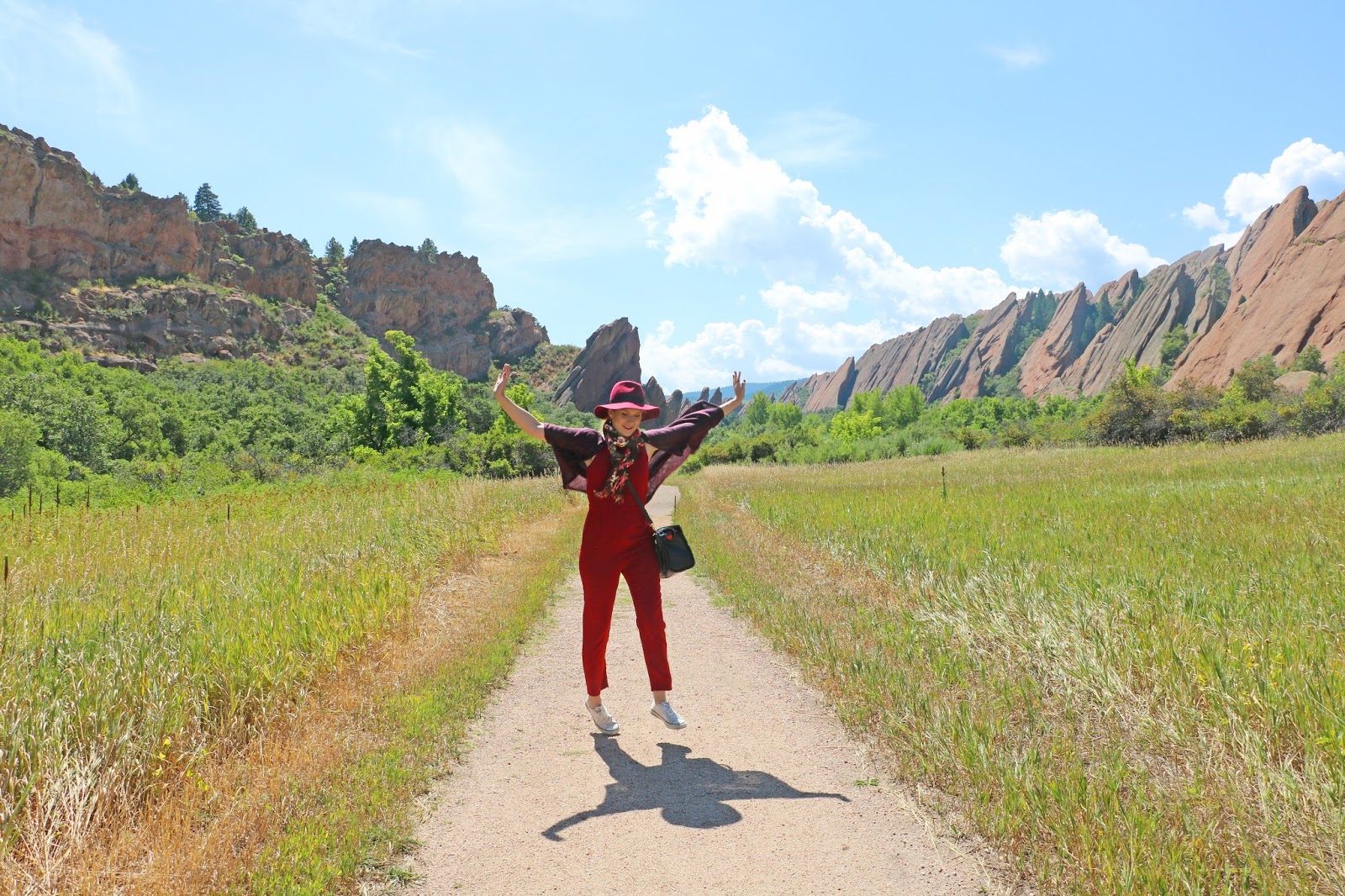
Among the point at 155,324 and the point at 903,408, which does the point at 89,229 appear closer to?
the point at 155,324

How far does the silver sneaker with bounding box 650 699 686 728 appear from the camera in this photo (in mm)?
5258

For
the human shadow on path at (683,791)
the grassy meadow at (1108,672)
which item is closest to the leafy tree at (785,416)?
the grassy meadow at (1108,672)

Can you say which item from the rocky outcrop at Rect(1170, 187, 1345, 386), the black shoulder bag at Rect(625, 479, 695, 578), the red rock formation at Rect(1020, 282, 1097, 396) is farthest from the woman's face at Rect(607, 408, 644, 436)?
the red rock formation at Rect(1020, 282, 1097, 396)

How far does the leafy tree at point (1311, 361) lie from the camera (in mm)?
64812

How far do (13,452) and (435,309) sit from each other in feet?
467

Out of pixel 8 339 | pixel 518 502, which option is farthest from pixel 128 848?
pixel 8 339

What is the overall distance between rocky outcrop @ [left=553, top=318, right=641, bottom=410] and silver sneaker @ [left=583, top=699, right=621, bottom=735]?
397ft

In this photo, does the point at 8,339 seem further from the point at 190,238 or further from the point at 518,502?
the point at 518,502

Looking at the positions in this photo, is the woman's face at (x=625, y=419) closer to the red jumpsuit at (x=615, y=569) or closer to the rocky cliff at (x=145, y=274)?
the red jumpsuit at (x=615, y=569)

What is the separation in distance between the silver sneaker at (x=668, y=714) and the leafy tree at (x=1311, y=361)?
7937cm

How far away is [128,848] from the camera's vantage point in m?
3.35

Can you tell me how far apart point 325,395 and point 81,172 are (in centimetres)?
7579

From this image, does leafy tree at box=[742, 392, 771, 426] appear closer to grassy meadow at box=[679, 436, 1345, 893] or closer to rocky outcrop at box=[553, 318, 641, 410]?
rocky outcrop at box=[553, 318, 641, 410]

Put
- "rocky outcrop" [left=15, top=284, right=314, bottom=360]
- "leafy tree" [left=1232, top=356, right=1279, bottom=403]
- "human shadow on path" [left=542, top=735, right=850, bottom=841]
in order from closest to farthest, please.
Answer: "human shadow on path" [left=542, top=735, right=850, bottom=841], "leafy tree" [left=1232, top=356, right=1279, bottom=403], "rocky outcrop" [left=15, top=284, right=314, bottom=360]
